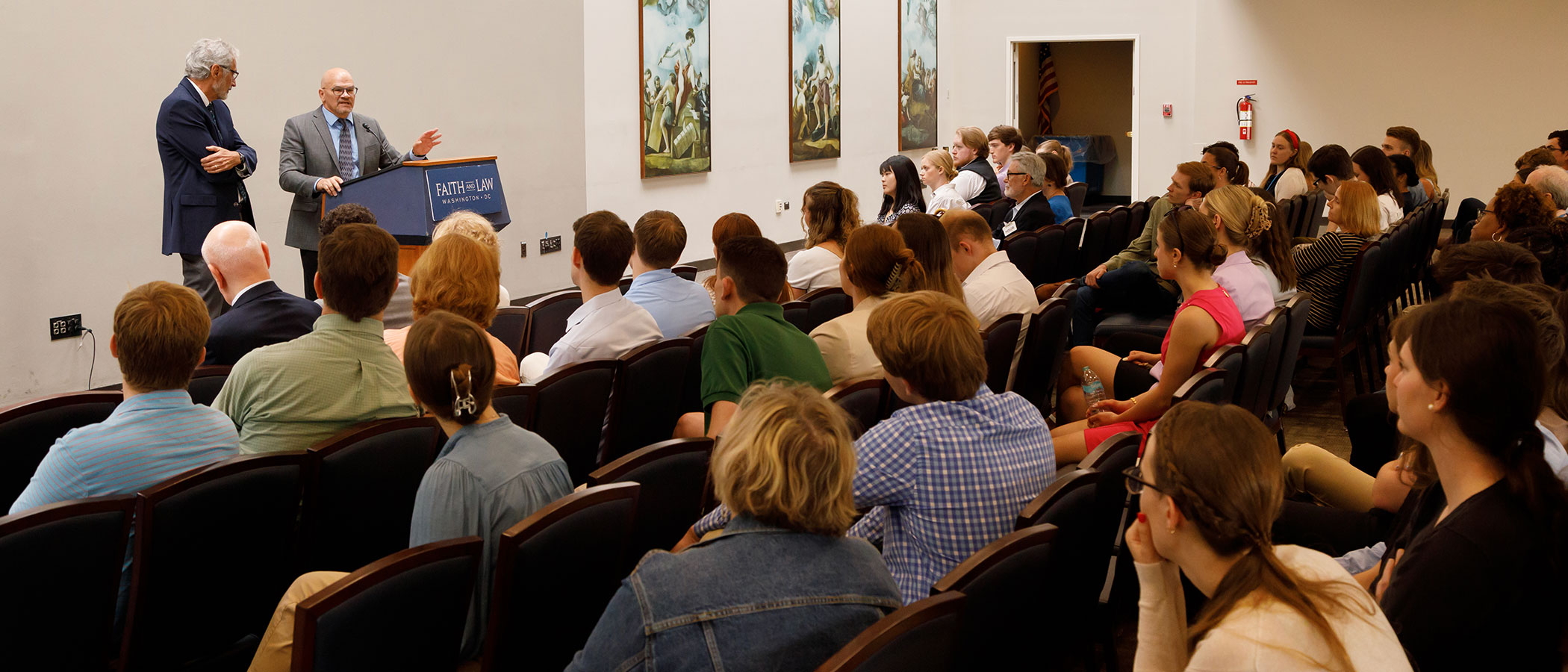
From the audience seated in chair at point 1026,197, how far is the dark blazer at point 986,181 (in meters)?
1.06

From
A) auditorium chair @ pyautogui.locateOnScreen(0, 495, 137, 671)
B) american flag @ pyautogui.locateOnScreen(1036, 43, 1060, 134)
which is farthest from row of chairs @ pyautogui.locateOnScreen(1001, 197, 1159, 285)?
american flag @ pyautogui.locateOnScreen(1036, 43, 1060, 134)

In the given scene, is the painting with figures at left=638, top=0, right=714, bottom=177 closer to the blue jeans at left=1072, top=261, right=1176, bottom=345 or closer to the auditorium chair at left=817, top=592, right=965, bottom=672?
the blue jeans at left=1072, top=261, right=1176, bottom=345

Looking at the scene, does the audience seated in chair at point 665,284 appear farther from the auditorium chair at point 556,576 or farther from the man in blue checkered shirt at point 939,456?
the auditorium chair at point 556,576

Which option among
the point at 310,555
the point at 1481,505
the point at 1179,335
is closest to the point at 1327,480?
the point at 1179,335

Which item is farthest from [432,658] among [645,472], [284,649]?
[645,472]

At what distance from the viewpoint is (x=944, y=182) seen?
28.7ft

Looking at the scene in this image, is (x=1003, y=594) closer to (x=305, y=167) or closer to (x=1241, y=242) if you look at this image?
(x=1241, y=242)

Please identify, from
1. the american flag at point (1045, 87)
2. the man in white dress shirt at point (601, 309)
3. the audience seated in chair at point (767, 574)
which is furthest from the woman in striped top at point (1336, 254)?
the american flag at point (1045, 87)

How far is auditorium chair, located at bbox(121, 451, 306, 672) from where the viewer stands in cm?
234

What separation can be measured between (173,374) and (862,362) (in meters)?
1.98

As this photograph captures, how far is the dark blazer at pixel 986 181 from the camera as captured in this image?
9.70 m

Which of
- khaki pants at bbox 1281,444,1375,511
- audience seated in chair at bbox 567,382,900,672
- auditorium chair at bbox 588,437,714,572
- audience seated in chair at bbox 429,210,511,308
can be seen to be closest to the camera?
audience seated in chair at bbox 567,382,900,672

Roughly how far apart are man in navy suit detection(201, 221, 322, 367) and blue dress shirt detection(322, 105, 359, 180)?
3008 millimetres

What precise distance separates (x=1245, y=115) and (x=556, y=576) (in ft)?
50.6
